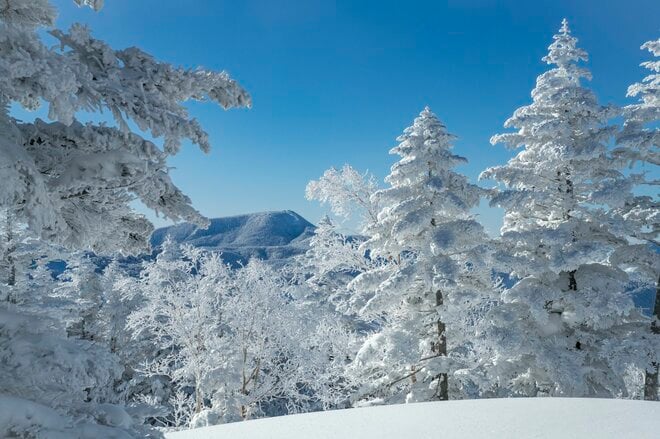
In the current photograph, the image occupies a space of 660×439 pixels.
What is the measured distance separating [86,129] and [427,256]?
957 cm

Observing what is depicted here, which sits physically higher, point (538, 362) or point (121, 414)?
point (121, 414)

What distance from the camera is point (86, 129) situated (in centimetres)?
376

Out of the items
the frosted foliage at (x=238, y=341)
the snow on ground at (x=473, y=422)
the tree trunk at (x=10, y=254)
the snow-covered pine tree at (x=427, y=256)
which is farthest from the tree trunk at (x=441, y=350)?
the tree trunk at (x=10, y=254)

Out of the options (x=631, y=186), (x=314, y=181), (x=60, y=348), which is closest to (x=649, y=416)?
(x=631, y=186)

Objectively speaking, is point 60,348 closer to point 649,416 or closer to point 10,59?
point 10,59

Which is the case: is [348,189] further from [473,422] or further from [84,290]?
[84,290]

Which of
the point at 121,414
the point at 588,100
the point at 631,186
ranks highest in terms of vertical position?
the point at 588,100

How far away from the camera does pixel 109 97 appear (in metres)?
3.16

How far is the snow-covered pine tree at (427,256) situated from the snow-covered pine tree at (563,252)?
3.53 ft

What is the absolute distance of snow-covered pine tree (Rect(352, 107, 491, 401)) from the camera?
11.5 metres

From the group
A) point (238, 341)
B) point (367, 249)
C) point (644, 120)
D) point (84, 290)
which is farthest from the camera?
point (84, 290)

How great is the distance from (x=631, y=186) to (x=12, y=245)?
20525 mm

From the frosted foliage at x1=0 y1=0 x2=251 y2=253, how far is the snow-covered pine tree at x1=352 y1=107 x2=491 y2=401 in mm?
8184

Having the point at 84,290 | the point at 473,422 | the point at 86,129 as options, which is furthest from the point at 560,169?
the point at 84,290
